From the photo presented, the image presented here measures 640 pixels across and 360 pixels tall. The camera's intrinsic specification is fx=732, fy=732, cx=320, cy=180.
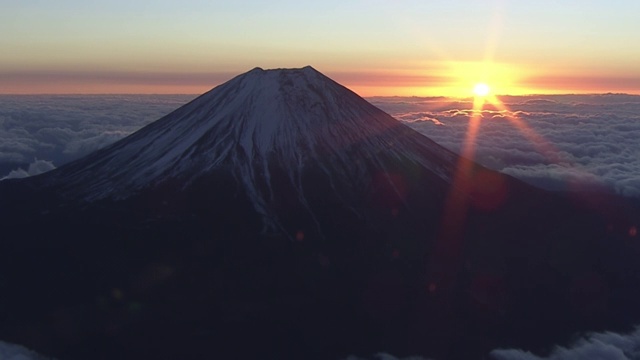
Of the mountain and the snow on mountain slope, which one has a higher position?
the snow on mountain slope

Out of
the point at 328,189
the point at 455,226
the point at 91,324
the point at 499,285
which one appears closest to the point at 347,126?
the point at 328,189

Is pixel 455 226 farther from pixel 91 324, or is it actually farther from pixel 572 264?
pixel 91 324

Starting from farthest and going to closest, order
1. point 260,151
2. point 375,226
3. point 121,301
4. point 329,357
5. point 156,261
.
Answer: point 260,151
point 375,226
point 156,261
point 121,301
point 329,357

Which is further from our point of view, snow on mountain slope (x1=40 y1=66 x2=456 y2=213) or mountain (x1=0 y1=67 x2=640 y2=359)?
snow on mountain slope (x1=40 y1=66 x2=456 y2=213)

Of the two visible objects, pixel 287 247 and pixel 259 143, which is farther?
pixel 259 143

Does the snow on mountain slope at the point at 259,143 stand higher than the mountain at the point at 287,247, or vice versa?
the snow on mountain slope at the point at 259,143
